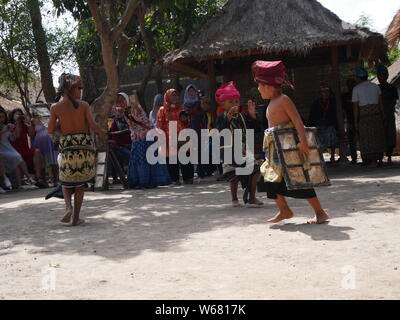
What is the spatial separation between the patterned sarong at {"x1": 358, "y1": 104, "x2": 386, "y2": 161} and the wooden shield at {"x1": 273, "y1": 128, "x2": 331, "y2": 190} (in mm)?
6096

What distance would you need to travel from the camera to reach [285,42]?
12469 mm

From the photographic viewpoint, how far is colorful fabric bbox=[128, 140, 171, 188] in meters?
11.6

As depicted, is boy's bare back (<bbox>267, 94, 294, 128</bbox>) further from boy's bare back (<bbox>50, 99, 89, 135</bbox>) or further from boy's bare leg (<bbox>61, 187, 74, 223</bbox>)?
boy's bare leg (<bbox>61, 187, 74, 223</bbox>)

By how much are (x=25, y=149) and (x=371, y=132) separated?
7248 millimetres

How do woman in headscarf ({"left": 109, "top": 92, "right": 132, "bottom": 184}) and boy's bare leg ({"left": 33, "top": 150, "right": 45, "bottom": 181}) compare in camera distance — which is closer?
woman in headscarf ({"left": 109, "top": 92, "right": 132, "bottom": 184})

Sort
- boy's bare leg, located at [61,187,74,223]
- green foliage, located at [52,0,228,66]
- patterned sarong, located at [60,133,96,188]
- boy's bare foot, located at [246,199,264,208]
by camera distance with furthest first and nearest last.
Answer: green foliage, located at [52,0,228,66], boy's bare foot, located at [246,199,264,208], boy's bare leg, located at [61,187,74,223], patterned sarong, located at [60,133,96,188]

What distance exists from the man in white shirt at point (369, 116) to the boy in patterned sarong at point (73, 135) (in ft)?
20.8

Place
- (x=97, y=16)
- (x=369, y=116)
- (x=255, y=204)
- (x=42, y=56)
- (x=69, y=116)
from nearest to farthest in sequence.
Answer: (x=69, y=116), (x=255, y=204), (x=97, y=16), (x=369, y=116), (x=42, y=56)

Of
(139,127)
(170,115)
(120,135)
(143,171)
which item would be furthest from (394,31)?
(120,135)

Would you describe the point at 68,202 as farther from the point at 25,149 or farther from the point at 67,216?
the point at 25,149

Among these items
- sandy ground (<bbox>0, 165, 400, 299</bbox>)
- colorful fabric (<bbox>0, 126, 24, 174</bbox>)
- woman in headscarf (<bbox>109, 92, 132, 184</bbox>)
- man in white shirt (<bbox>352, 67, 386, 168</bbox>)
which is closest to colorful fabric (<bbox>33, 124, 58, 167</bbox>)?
colorful fabric (<bbox>0, 126, 24, 174</bbox>)

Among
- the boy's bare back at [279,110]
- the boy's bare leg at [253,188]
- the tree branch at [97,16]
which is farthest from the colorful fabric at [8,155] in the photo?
the boy's bare back at [279,110]

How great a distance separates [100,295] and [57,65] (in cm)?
2153

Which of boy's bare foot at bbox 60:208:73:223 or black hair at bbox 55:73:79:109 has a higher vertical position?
black hair at bbox 55:73:79:109
